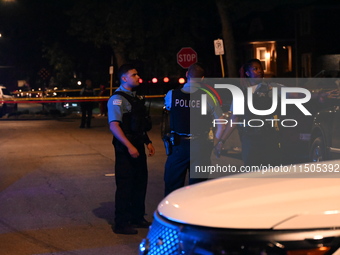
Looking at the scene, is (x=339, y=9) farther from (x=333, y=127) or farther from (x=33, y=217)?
(x=33, y=217)

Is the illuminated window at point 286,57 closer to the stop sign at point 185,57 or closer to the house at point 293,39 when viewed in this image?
the house at point 293,39

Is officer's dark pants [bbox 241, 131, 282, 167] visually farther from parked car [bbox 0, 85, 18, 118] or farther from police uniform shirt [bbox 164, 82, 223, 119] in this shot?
parked car [bbox 0, 85, 18, 118]

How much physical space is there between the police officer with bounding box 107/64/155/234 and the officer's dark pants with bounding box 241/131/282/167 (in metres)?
1.21

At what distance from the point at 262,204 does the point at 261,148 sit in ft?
14.1

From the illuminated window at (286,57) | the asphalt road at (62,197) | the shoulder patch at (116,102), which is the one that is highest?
the illuminated window at (286,57)

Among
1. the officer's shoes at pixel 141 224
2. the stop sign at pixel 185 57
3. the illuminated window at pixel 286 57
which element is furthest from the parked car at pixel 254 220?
the illuminated window at pixel 286 57

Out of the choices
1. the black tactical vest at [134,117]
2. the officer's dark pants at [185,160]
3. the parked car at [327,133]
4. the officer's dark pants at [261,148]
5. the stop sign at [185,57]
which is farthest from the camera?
the stop sign at [185,57]

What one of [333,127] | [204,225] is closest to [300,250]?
[204,225]

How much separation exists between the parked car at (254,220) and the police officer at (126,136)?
3441 millimetres

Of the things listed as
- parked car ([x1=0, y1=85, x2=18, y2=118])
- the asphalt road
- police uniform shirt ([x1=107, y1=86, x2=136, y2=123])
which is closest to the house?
parked car ([x1=0, y1=85, x2=18, y2=118])

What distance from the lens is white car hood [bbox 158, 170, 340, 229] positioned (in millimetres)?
3086

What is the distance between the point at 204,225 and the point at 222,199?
1.05 ft

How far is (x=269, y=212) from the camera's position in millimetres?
3156

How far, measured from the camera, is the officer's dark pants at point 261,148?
24.7 ft
